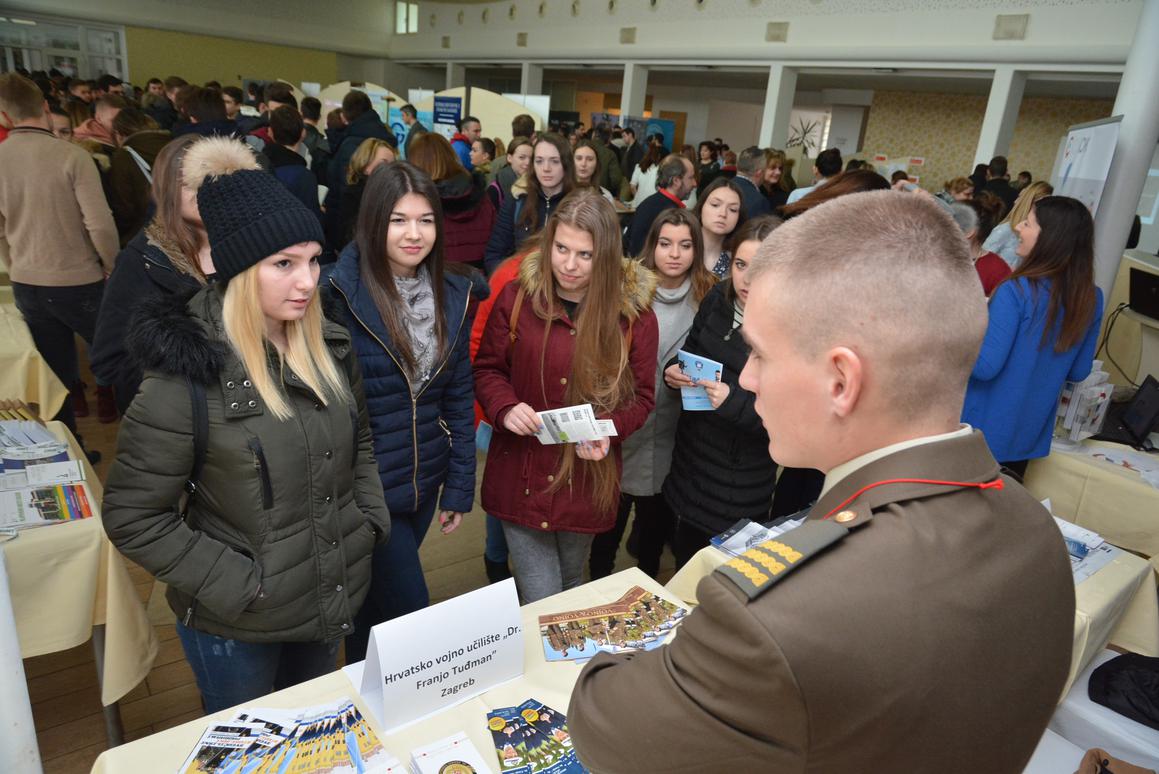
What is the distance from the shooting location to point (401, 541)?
2070 mm

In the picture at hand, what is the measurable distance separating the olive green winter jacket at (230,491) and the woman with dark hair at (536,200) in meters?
2.86

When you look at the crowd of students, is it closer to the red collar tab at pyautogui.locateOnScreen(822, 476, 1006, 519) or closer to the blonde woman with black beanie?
the blonde woman with black beanie

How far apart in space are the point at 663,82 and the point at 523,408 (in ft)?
59.3

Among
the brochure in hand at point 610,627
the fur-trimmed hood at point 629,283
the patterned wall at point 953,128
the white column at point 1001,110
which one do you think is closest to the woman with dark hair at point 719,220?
the fur-trimmed hood at point 629,283

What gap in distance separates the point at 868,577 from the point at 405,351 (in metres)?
1.54

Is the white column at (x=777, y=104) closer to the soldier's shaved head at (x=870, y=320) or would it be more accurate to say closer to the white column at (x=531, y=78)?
the white column at (x=531, y=78)

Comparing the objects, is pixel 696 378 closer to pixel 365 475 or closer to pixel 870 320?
pixel 365 475

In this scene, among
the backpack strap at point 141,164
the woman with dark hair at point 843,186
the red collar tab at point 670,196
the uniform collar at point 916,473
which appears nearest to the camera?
the uniform collar at point 916,473

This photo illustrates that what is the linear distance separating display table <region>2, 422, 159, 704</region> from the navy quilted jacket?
74cm

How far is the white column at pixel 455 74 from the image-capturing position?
1909cm

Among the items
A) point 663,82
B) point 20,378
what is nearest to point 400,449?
point 20,378

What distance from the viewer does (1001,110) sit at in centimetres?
900

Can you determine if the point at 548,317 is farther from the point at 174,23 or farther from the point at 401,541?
the point at 174,23

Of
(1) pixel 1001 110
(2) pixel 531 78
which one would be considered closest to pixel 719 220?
(1) pixel 1001 110
